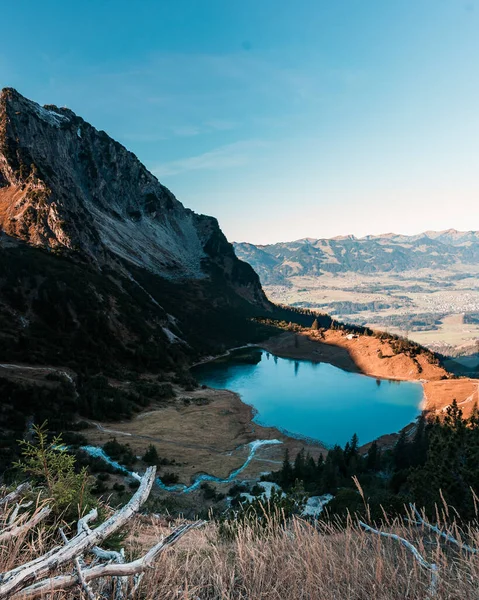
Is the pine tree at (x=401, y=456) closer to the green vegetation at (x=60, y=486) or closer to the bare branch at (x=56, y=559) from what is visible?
the green vegetation at (x=60, y=486)

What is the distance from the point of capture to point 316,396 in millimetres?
78938

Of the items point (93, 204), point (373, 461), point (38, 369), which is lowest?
point (373, 461)

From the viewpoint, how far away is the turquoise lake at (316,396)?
61.6 metres

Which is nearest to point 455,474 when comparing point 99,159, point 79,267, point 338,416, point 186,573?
point 186,573

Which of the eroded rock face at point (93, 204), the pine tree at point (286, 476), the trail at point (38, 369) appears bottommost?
the pine tree at point (286, 476)

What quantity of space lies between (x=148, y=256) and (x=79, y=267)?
58967 millimetres

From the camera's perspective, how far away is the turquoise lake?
61.6 metres

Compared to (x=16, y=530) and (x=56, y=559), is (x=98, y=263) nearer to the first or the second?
(x=16, y=530)

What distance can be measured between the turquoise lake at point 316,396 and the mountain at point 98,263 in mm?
13644

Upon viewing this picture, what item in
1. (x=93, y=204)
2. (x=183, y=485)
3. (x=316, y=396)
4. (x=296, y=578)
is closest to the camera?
(x=296, y=578)

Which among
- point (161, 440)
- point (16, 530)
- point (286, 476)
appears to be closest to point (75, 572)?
point (16, 530)

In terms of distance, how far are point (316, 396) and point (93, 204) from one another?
11141 centimetres

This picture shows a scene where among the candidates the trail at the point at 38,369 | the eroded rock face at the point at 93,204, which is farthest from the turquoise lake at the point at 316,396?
the eroded rock face at the point at 93,204

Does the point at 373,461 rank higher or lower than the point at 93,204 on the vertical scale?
lower
